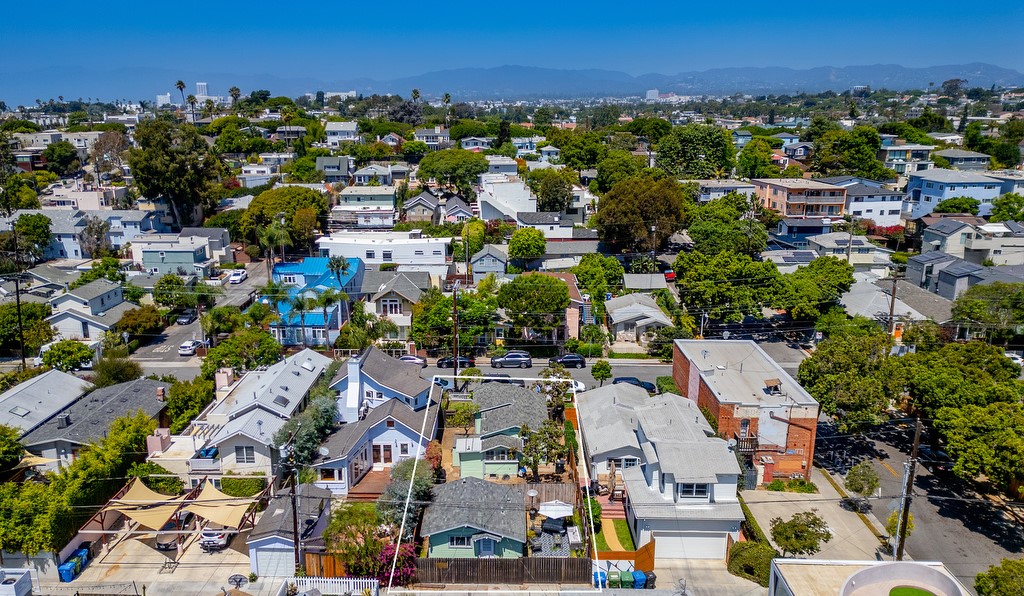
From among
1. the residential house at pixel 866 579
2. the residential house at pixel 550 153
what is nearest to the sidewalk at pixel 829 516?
the residential house at pixel 866 579

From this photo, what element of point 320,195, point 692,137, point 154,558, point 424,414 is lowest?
point 154,558

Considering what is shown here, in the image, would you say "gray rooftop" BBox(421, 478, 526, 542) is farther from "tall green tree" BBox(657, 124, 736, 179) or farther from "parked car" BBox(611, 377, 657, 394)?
"tall green tree" BBox(657, 124, 736, 179)

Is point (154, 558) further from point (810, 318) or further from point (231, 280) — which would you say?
point (810, 318)

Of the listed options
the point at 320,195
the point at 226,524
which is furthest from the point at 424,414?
the point at 320,195

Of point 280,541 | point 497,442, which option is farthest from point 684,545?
point 280,541

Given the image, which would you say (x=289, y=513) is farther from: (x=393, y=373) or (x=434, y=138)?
(x=434, y=138)

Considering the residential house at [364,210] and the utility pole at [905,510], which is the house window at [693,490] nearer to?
the utility pole at [905,510]
